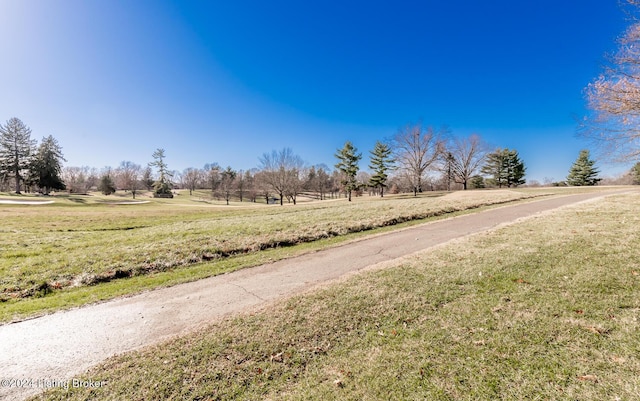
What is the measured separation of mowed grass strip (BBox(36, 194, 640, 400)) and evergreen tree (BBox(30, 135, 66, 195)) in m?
58.8

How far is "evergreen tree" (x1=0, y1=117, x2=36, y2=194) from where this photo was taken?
130 ft

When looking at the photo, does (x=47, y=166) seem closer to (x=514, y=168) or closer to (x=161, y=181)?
(x=161, y=181)

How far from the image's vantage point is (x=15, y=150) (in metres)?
40.2

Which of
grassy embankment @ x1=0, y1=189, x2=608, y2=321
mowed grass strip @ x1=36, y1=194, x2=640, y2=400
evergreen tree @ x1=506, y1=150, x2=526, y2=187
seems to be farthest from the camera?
evergreen tree @ x1=506, y1=150, x2=526, y2=187

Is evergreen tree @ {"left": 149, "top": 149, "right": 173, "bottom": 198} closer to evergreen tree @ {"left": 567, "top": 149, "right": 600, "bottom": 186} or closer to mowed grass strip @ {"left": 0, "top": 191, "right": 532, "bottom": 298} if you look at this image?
mowed grass strip @ {"left": 0, "top": 191, "right": 532, "bottom": 298}

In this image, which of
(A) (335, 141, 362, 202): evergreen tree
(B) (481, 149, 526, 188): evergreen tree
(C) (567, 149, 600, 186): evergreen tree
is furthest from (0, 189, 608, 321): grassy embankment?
(C) (567, 149, 600, 186): evergreen tree

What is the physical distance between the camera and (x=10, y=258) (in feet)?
22.7

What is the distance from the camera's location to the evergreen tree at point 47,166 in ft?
135

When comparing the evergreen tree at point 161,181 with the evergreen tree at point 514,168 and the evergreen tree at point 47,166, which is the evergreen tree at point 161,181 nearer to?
the evergreen tree at point 47,166

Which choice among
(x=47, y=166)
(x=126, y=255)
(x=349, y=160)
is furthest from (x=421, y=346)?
(x=47, y=166)

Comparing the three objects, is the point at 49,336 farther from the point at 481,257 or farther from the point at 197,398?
the point at 481,257

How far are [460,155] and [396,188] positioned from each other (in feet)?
44.8

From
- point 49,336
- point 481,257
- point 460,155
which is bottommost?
point 49,336

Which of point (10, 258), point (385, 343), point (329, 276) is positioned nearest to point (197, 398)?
point (385, 343)
